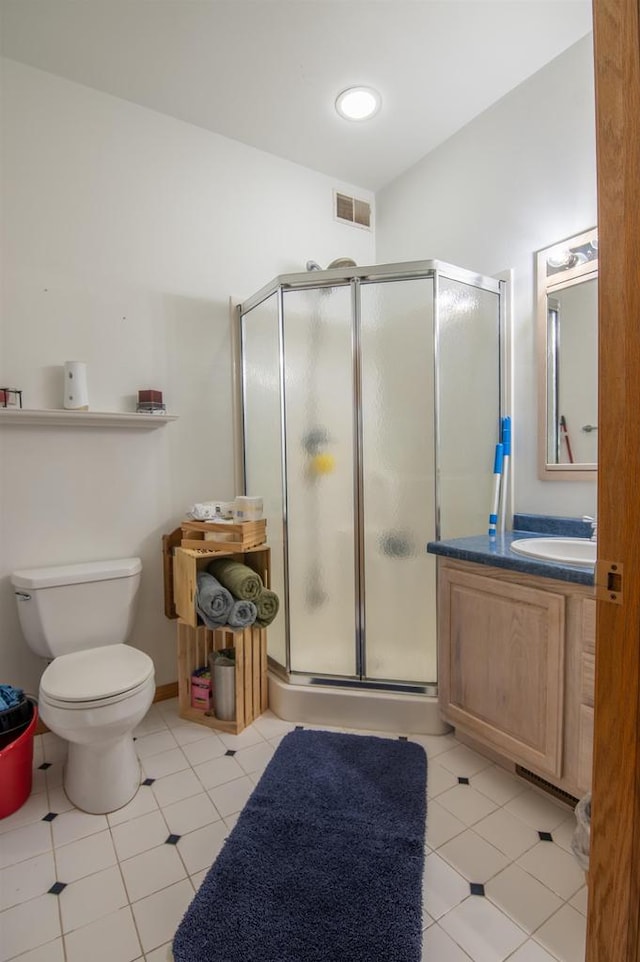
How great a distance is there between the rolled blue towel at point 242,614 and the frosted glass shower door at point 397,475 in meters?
0.52

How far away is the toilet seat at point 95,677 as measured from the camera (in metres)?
1.46

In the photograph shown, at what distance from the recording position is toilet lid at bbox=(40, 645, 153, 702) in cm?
148

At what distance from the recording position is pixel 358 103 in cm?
212

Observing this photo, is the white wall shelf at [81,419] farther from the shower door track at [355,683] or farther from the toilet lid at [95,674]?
the shower door track at [355,683]

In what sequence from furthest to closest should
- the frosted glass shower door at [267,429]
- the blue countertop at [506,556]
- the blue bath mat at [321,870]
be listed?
the frosted glass shower door at [267,429], the blue countertop at [506,556], the blue bath mat at [321,870]

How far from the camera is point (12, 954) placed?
1093mm

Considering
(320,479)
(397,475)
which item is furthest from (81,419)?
(397,475)

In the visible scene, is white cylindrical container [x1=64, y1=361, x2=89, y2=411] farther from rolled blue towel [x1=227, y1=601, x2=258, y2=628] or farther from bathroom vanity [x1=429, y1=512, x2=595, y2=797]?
bathroom vanity [x1=429, y1=512, x2=595, y2=797]

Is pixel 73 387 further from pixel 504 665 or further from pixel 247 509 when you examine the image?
pixel 504 665

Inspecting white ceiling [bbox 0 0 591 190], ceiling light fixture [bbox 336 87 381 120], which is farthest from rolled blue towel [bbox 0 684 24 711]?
ceiling light fixture [bbox 336 87 381 120]

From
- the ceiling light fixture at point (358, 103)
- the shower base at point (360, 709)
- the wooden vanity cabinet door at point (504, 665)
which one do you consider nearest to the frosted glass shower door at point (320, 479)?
→ the shower base at point (360, 709)

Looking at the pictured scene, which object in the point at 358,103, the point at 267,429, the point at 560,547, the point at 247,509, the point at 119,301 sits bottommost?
the point at 560,547

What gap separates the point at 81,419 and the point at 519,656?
1.92 metres

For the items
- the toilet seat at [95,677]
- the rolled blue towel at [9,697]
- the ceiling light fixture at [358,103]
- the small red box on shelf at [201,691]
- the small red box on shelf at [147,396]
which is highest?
the ceiling light fixture at [358,103]
